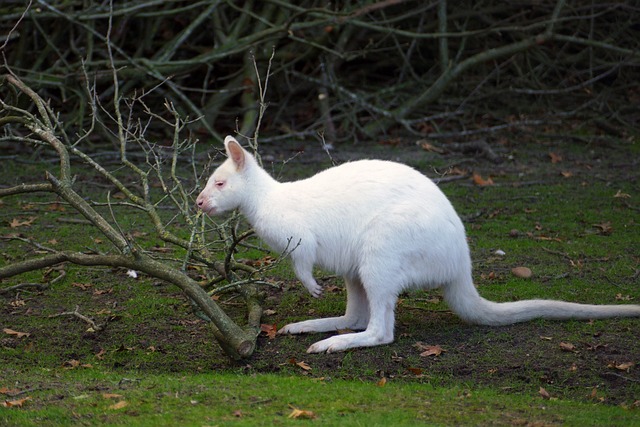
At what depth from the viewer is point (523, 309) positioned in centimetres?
480

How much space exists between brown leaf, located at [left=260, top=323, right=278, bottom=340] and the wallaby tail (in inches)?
36.1

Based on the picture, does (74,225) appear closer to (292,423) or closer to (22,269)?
(22,269)

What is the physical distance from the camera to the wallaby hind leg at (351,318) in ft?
16.2

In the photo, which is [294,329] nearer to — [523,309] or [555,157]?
[523,309]

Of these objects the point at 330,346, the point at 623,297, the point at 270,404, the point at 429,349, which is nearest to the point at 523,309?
the point at 429,349

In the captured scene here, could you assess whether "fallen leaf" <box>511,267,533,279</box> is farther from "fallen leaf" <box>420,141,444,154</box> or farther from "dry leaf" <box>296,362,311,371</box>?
"fallen leaf" <box>420,141,444,154</box>

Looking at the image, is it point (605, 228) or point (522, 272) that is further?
point (605, 228)

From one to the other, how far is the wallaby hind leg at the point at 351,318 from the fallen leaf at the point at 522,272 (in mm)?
1268

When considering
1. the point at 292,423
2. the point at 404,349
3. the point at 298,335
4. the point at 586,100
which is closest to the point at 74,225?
the point at 298,335

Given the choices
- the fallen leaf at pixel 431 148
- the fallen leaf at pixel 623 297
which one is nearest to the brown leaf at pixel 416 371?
the fallen leaf at pixel 623 297

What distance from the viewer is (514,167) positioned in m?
8.83

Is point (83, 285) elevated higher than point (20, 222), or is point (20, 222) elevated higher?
point (20, 222)

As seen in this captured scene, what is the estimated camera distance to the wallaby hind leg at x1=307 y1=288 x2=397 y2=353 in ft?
15.1

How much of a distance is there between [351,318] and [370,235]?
593mm
